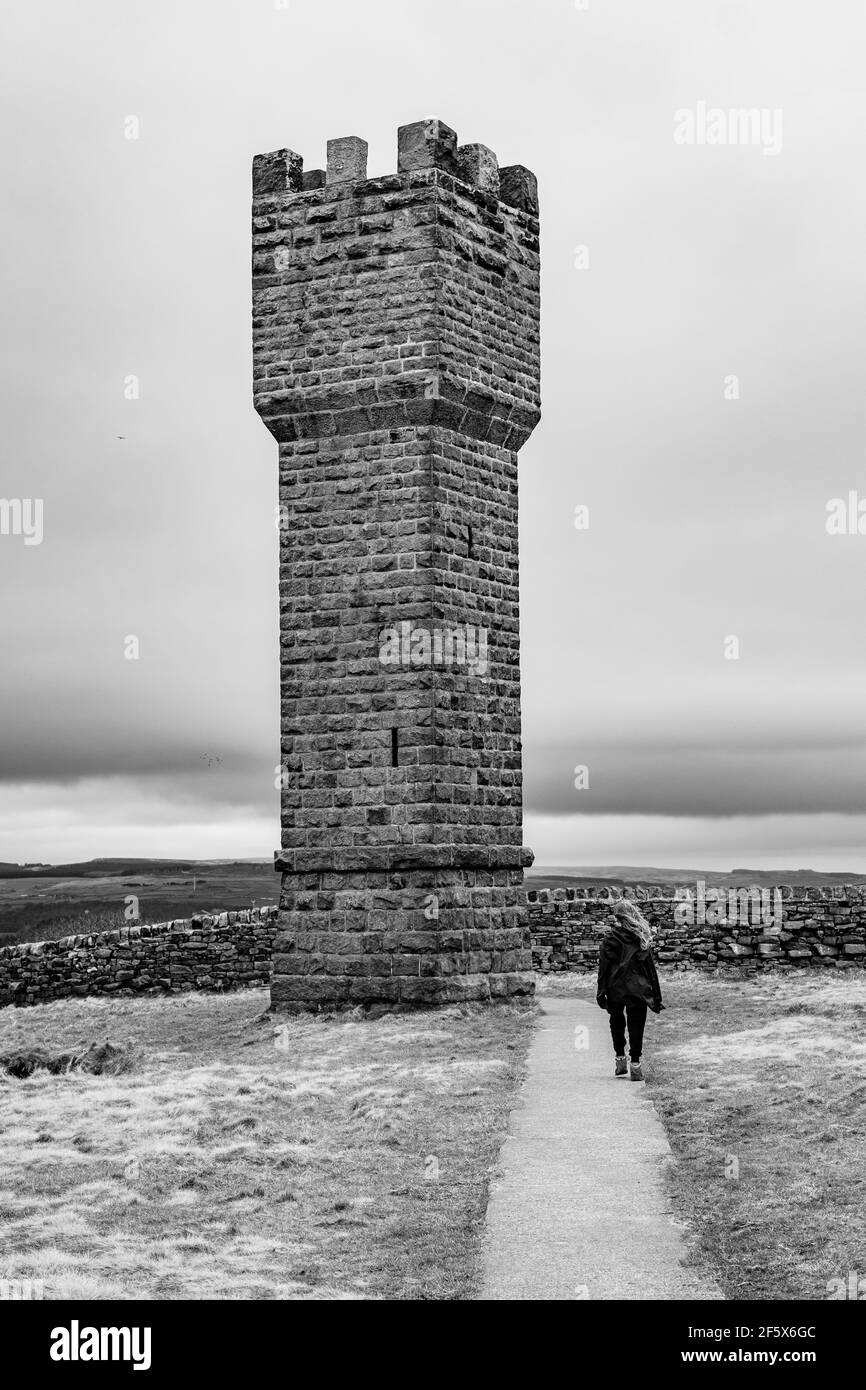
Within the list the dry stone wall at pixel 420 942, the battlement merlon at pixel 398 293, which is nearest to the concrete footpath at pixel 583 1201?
the dry stone wall at pixel 420 942

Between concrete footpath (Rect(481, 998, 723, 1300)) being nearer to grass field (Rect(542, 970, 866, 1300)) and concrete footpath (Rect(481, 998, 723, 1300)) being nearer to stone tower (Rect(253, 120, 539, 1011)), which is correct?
grass field (Rect(542, 970, 866, 1300))

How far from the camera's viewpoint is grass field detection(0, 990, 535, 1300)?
7066 millimetres

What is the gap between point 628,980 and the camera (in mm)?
12617

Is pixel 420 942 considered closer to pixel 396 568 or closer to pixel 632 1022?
pixel 396 568

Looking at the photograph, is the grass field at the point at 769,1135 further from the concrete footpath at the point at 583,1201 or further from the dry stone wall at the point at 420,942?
the dry stone wall at the point at 420,942

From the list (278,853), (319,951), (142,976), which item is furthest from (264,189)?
(142,976)

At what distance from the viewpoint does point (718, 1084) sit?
11859mm

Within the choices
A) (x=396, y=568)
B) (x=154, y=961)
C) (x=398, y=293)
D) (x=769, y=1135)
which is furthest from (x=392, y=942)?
(x=769, y=1135)

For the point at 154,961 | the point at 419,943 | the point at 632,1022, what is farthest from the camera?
the point at 154,961

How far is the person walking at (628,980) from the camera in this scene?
12555 millimetres

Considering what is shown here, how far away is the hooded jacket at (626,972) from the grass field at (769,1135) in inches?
29.1

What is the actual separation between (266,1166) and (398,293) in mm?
11306

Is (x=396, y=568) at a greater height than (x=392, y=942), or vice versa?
(x=396, y=568)

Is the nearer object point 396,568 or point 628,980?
point 628,980
